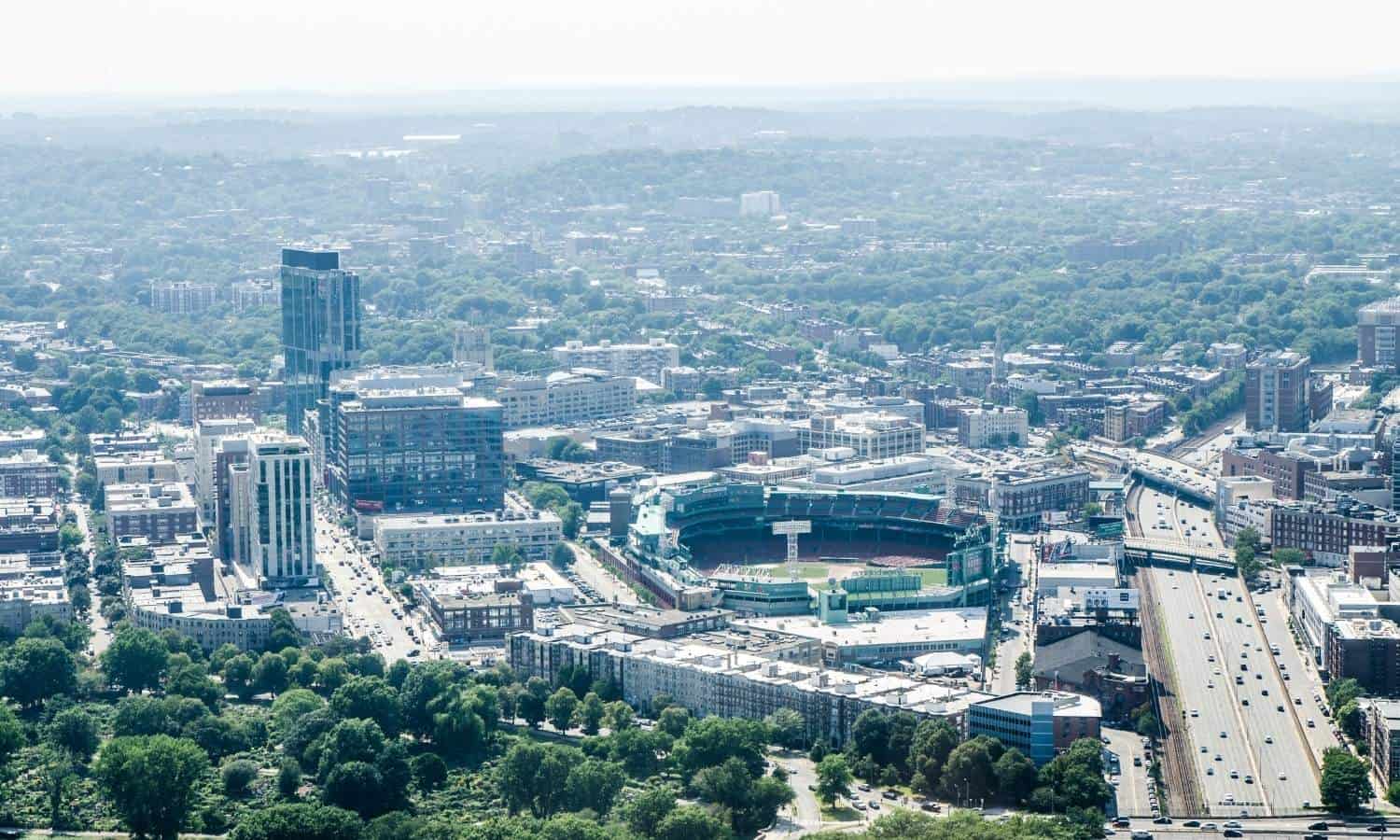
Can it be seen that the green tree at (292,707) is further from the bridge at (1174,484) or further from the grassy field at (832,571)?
the bridge at (1174,484)

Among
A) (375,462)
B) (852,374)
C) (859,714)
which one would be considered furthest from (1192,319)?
(859,714)

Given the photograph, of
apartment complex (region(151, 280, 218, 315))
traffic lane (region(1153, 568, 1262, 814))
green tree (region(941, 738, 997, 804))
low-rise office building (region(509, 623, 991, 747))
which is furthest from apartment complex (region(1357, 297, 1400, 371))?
green tree (region(941, 738, 997, 804))

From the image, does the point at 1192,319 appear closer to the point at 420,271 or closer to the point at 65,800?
the point at 420,271

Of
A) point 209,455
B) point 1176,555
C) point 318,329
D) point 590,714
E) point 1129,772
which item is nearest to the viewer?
point 1129,772

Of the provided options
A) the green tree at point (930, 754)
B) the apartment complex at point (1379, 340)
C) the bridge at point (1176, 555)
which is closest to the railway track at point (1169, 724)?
the bridge at point (1176, 555)

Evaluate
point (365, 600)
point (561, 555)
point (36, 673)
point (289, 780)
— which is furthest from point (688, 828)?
point (561, 555)

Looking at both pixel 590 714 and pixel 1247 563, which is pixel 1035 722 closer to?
pixel 590 714

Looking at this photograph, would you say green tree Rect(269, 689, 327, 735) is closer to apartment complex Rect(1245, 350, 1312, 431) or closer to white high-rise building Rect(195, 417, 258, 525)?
white high-rise building Rect(195, 417, 258, 525)
